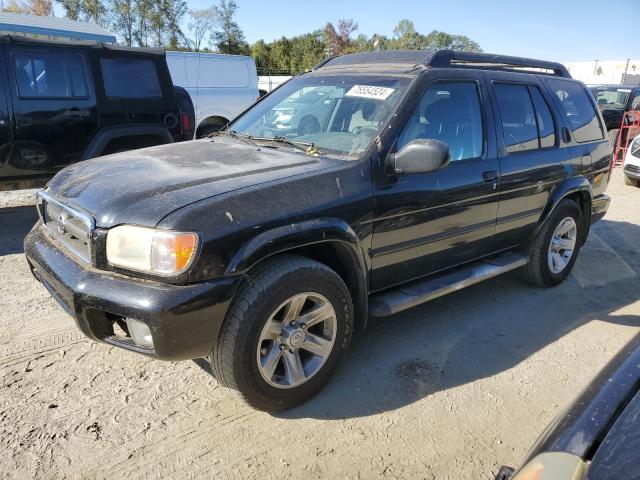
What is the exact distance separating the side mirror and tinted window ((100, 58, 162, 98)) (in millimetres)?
4646

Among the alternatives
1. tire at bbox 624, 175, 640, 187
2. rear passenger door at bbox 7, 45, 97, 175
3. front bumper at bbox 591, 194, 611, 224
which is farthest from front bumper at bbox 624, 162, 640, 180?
rear passenger door at bbox 7, 45, 97, 175

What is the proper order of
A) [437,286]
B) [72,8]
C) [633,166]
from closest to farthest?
[437,286] < [633,166] < [72,8]

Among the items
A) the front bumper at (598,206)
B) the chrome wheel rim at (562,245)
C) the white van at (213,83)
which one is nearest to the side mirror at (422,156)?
the chrome wheel rim at (562,245)

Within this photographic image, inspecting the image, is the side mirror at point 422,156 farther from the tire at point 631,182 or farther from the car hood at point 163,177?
the tire at point 631,182

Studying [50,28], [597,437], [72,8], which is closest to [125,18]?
[72,8]

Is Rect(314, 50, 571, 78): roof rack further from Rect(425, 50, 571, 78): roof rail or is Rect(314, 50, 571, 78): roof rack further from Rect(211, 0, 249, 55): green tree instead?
Rect(211, 0, 249, 55): green tree

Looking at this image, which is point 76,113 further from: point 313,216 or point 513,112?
point 513,112

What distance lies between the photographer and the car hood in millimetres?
2463

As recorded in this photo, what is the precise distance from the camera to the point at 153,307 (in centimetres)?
225

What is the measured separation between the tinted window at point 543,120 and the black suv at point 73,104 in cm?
437

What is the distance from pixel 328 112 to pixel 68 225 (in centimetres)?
182

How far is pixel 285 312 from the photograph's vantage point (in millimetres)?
2719

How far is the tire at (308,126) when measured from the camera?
11.3 ft

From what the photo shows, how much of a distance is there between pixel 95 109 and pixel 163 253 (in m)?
4.55
